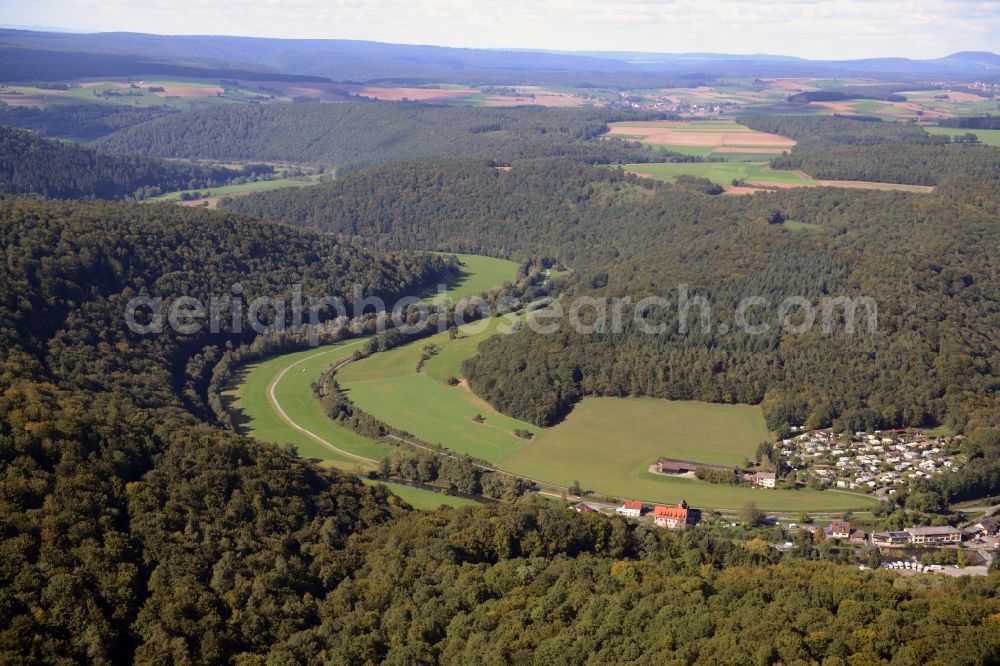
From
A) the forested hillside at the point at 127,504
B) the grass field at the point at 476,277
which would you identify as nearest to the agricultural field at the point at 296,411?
the forested hillside at the point at 127,504

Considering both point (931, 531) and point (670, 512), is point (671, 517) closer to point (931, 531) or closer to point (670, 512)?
point (670, 512)

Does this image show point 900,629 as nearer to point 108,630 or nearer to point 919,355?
point 108,630

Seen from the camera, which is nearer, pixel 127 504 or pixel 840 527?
pixel 127 504

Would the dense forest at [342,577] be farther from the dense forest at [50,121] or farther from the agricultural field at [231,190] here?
the dense forest at [50,121]

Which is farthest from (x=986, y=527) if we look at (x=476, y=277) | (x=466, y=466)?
(x=476, y=277)

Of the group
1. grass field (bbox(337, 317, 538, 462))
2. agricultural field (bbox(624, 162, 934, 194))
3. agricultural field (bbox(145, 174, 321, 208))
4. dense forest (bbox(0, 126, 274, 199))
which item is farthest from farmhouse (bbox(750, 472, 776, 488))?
agricultural field (bbox(145, 174, 321, 208))

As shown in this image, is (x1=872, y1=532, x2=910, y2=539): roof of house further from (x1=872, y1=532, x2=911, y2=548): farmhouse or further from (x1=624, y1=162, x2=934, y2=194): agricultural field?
(x1=624, y1=162, x2=934, y2=194): agricultural field
